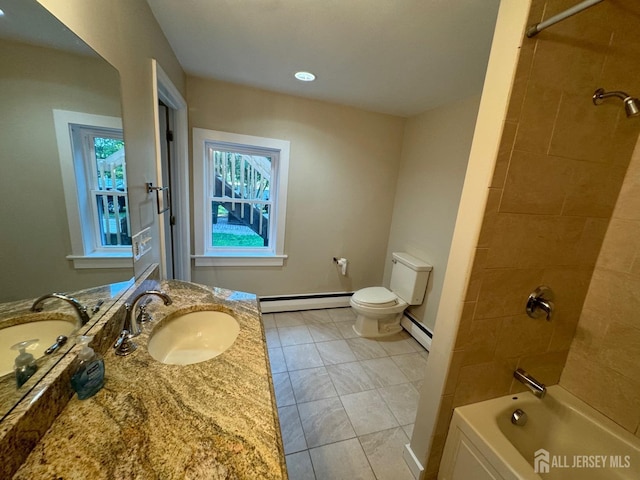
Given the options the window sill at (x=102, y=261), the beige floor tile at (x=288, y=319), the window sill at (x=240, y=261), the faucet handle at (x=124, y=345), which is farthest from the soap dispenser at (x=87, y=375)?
the beige floor tile at (x=288, y=319)

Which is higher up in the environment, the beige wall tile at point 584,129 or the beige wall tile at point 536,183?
the beige wall tile at point 584,129

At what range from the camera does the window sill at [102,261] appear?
Answer: 78cm

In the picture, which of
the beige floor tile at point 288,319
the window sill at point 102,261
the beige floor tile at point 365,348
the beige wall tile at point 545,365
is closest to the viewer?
the window sill at point 102,261

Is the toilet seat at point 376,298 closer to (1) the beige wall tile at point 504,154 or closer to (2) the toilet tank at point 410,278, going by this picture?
(2) the toilet tank at point 410,278

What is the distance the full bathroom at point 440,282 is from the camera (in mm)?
611

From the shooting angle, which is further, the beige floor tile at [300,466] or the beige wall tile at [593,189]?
the beige floor tile at [300,466]

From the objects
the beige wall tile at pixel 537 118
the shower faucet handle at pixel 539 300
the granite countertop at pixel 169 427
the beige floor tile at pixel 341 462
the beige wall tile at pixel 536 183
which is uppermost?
the beige wall tile at pixel 537 118

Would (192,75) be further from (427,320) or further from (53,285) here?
(427,320)

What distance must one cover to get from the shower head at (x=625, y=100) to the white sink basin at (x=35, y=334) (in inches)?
77.9

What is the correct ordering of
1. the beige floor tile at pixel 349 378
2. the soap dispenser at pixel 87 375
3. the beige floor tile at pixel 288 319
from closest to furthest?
the soap dispenser at pixel 87 375, the beige floor tile at pixel 349 378, the beige floor tile at pixel 288 319

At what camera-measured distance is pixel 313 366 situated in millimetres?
1997

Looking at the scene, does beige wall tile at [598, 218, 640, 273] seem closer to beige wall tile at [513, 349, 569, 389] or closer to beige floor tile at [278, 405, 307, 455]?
beige wall tile at [513, 349, 569, 389]

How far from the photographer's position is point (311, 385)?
71.3 inches

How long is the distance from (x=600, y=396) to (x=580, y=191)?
1.00m
